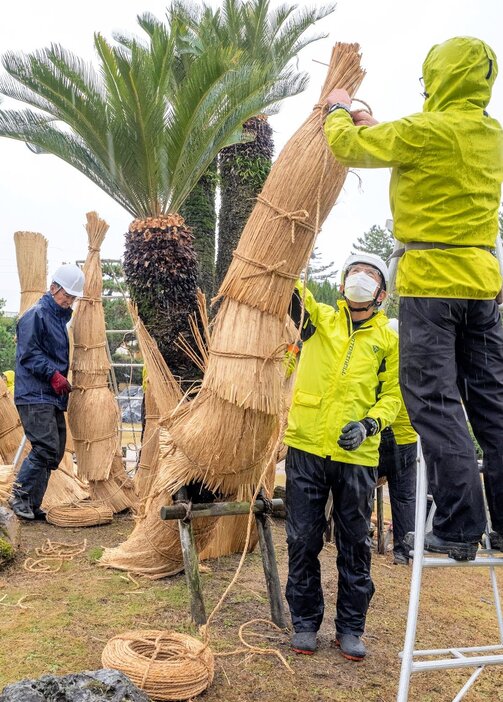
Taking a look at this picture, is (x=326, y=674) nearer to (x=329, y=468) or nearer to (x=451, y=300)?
(x=329, y=468)

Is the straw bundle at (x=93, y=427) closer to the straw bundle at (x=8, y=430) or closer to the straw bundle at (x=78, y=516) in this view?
the straw bundle at (x=78, y=516)

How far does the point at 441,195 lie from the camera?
245cm

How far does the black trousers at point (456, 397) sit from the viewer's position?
2.32 meters

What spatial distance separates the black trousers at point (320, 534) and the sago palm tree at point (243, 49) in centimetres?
658

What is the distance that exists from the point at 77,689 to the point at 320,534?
4.75ft

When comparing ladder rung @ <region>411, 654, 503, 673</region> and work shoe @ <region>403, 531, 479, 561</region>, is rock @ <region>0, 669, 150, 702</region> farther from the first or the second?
work shoe @ <region>403, 531, 479, 561</region>

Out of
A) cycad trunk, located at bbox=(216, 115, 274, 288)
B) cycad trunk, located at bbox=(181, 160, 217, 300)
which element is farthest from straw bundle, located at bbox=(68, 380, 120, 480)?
cycad trunk, located at bbox=(216, 115, 274, 288)

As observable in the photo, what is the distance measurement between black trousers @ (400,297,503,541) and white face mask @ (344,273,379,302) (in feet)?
2.85

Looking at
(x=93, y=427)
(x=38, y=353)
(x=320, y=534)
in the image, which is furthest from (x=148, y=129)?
(x=320, y=534)

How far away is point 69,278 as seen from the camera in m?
5.71

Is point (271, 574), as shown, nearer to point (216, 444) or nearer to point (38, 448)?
point (216, 444)

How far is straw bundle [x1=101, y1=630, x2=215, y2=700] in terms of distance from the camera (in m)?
2.79

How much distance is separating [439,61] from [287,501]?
2.06 metres

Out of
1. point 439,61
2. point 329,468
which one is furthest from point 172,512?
point 439,61
